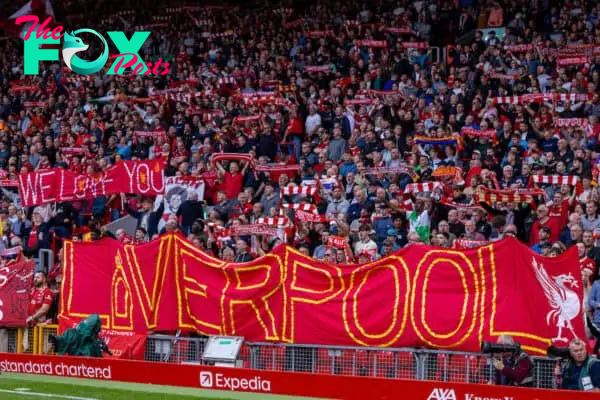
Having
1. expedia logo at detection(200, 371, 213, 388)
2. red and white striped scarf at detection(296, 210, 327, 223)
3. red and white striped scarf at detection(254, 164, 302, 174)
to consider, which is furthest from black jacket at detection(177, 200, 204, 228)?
expedia logo at detection(200, 371, 213, 388)

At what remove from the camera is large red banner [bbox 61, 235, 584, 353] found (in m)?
14.1

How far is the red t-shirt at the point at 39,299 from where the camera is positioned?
721 inches

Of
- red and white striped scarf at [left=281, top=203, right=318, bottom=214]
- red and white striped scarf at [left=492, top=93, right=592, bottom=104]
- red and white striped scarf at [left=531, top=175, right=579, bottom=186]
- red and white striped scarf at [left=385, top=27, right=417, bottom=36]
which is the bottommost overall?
red and white striped scarf at [left=281, top=203, right=318, bottom=214]

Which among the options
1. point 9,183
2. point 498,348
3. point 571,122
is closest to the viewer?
point 498,348

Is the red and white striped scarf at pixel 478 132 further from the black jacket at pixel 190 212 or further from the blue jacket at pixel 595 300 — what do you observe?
the blue jacket at pixel 595 300

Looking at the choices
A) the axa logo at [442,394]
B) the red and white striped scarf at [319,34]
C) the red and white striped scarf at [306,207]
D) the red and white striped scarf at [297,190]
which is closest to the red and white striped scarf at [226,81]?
the red and white striped scarf at [319,34]

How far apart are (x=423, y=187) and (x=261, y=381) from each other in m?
5.50

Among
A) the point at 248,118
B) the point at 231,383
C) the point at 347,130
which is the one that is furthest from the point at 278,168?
the point at 231,383

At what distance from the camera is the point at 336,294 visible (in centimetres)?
1559

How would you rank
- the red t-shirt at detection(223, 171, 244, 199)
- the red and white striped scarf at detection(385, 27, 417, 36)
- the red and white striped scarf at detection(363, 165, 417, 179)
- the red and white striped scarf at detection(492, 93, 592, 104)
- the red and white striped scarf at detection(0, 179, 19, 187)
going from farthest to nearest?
the red and white striped scarf at detection(385, 27, 417, 36), the red and white striped scarf at detection(0, 179, 19, 187), the red t-shirt at detection(223, 171, 244, 199), the red and white striped scarf at detection(492, 93, 592, 104), the red and white striped scarf at detection(363, 165, 417, 179)

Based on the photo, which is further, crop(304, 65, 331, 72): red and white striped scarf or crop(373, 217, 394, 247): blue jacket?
crop(304, 65, 331, 72): red and white striped scarf

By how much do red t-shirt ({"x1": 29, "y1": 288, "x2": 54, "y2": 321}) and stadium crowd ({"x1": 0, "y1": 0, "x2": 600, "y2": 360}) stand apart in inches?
71.4

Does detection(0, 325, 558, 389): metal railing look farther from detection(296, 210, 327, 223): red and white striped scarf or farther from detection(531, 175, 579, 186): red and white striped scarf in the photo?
detection(531, 175, 579, 186): red and white striped scarf

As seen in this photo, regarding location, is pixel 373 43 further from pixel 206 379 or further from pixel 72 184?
pixel 206 379
